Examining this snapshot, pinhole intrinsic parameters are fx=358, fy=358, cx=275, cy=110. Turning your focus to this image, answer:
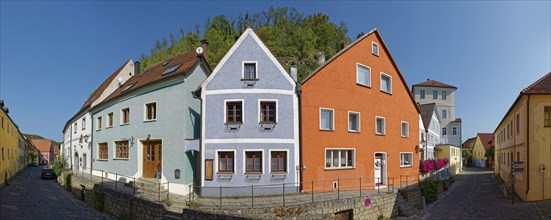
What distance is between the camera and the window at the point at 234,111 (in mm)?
18516

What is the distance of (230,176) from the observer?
18016 millimetres

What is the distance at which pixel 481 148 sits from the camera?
255 ft

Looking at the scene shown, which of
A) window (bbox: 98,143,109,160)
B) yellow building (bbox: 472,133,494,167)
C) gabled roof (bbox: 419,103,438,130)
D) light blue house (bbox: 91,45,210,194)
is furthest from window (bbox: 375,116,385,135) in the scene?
yellow building (bbox: 472,133,494,167)

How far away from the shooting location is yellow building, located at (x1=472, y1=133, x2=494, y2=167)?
247ft

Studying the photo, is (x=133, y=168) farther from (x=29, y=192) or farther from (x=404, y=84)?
(x=404, y=84)

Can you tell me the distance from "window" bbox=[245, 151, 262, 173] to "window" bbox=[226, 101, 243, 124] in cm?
181

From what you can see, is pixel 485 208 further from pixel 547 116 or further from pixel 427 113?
pixel 427 113

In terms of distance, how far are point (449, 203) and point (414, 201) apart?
11.9 ft

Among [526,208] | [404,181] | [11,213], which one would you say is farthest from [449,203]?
[11,213]

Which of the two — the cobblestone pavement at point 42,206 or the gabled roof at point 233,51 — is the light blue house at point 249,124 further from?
the cobblestone pavement at point 42,206

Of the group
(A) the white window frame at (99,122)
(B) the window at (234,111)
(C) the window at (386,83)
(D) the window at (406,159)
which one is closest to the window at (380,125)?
(C) the window at (386,83)

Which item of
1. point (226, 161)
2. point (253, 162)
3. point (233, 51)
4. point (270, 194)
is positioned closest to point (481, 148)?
point (270, 194)

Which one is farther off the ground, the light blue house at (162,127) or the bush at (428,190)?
the light blue house at (162,127)

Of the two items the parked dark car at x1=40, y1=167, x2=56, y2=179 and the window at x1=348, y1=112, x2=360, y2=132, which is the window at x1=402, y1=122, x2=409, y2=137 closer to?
the window at x1=348, y1=112, x2=360, y2=132
